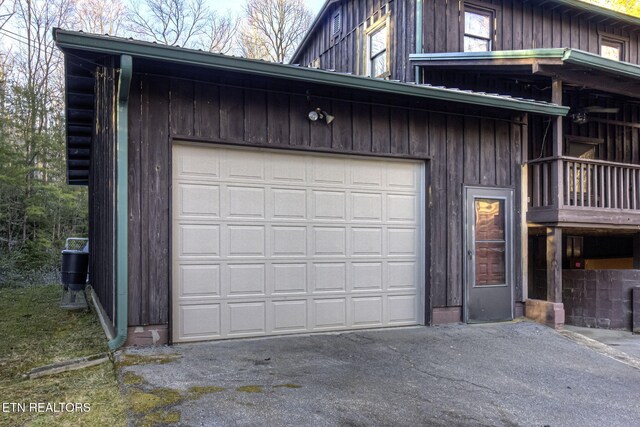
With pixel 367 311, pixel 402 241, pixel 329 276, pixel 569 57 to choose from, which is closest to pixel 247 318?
pixel 329 276

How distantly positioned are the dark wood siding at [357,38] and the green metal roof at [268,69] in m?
2.60

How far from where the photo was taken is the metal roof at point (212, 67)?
4.43m

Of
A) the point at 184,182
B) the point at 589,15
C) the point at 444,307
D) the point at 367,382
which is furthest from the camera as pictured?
the point at 589,15

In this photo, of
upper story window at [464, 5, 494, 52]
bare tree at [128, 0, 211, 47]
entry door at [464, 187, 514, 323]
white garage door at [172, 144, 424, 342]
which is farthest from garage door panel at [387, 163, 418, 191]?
bare tree at [128, 0, 211, 47]

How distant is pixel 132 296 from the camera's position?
505 cm

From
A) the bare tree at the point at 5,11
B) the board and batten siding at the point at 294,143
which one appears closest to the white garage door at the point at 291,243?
the board and batten siding at the point at 294,143

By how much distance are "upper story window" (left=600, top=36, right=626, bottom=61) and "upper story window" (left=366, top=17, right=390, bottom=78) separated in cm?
508

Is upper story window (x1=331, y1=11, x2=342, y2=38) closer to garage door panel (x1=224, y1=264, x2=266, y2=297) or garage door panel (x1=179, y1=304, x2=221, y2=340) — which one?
garage door panel (x1=224, y1=264, x2=266, y2=297)

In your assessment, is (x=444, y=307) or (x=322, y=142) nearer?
(x=322, y=142)

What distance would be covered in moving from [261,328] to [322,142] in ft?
8.14

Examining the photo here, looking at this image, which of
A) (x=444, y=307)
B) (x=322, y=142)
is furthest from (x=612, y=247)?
(x=322, y=142)

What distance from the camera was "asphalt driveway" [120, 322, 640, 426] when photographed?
3.48 metres

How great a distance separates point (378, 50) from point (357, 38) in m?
1.10

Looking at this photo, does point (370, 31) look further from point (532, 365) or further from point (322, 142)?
point (532, 365)
